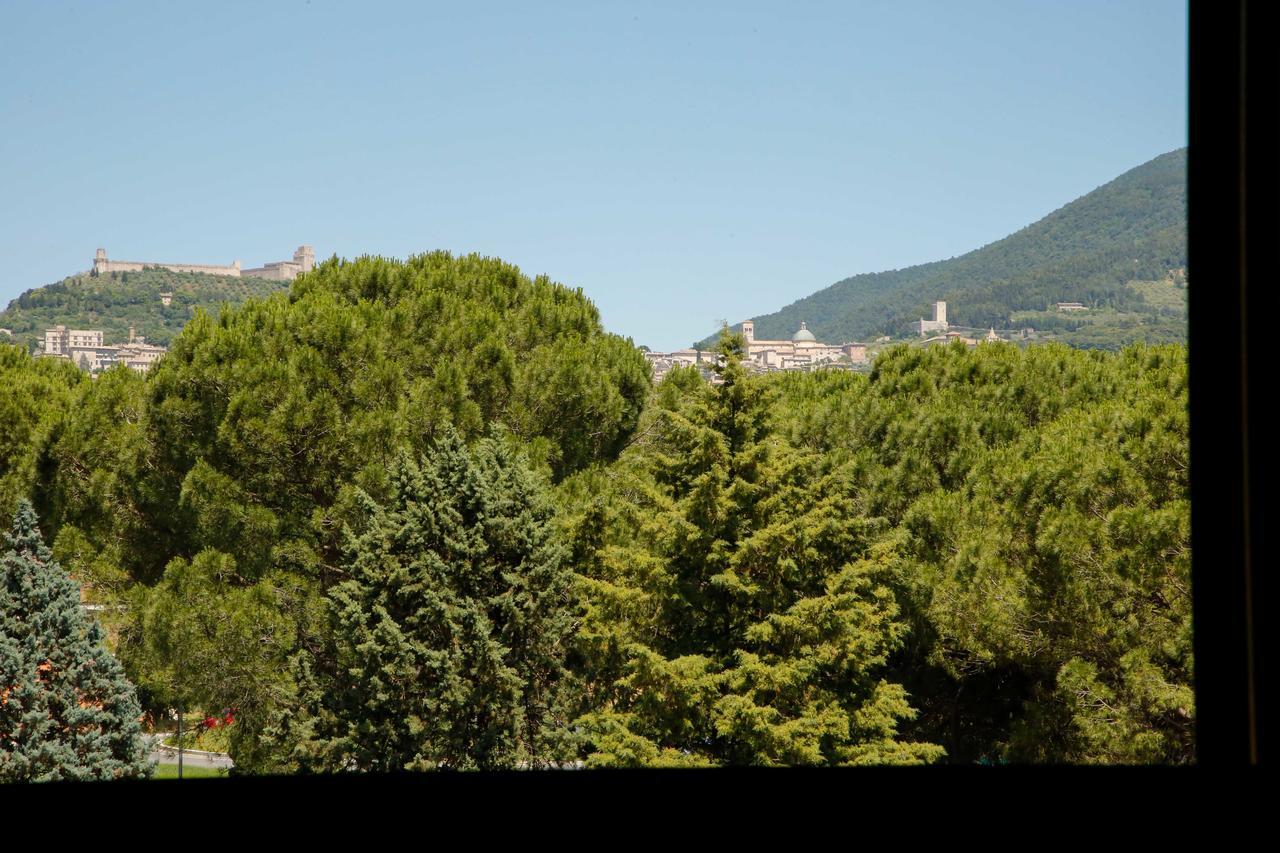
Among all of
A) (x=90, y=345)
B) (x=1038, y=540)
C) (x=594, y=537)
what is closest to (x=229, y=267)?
(x=90, y=345)

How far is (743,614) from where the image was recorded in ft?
28.6

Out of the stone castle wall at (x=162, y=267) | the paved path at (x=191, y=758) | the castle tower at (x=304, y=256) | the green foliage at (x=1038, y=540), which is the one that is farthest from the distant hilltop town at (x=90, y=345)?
the green foliage at (x=1038, y=540)

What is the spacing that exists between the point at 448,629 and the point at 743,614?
2.59m

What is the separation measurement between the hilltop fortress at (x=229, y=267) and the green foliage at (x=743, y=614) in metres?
23.5

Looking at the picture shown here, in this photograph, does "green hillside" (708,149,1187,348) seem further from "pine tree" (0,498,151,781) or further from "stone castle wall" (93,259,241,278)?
"stone castle wall" (93,259,241,278)

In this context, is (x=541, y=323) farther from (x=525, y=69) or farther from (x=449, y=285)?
(x=525, y=69)

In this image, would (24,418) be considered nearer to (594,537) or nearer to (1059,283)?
(594,537)

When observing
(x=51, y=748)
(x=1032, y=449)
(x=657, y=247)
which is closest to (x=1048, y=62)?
(x=1032, y=449)

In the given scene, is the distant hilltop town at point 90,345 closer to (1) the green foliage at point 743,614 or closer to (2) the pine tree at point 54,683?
(2) the pine tree at point 54,683

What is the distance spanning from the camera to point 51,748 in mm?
10016

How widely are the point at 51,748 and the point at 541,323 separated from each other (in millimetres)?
6234

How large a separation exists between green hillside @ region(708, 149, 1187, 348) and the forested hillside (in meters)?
12.7

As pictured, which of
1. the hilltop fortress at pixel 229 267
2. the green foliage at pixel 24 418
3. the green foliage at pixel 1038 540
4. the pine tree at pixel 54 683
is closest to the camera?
the green foliage at pixel 1038 540

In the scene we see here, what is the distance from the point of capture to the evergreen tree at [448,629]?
934 centimetres
